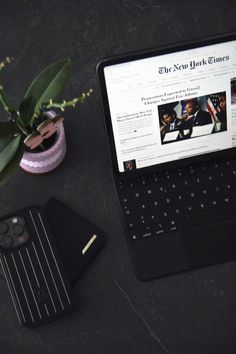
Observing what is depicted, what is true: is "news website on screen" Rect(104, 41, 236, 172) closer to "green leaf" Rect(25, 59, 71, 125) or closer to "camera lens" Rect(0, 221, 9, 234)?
"green leaf" Rect(25, 59, 71, 125)

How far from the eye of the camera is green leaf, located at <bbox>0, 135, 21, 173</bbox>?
0.86 meters

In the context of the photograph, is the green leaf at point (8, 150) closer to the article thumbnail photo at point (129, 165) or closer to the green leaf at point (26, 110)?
the green leaf at point (26, 110)

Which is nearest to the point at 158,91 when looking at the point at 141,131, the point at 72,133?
the point at 141,131

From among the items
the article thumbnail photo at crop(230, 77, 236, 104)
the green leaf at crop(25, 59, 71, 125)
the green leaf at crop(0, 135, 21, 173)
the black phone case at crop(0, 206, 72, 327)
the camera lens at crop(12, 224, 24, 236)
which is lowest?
the black phone case at crop(0, 206, 72, 327)

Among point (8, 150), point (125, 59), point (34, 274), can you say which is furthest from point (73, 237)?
point (125, 59)

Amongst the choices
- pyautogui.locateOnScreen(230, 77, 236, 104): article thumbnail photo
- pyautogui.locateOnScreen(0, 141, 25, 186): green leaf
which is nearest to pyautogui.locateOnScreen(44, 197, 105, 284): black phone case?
pyautogui.locateOnScreen(0, 141, 25, 186): green leaf

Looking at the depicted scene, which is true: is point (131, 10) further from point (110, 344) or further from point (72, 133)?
point (110, 344)

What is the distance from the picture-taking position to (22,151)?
880 mm

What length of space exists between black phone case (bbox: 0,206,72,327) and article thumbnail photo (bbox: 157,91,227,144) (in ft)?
0.84

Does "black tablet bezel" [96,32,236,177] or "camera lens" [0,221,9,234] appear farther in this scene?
"camera lens" [0,221,9,234]

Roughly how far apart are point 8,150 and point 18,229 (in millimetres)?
152

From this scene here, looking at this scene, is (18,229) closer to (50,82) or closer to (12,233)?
(12,233)

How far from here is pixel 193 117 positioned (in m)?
0.94

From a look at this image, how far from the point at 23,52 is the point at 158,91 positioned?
1.11 feet
